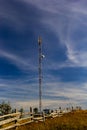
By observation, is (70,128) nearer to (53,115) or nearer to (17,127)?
(17,127)

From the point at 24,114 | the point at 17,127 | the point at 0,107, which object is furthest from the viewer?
the point at 0,107

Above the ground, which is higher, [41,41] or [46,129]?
[41,41]

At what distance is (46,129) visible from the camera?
2095 centimetres

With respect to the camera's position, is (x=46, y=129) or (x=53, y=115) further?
(x=53, y=115)

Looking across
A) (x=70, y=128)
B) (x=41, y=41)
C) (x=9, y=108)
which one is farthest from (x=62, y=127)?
(x=9, y=108)

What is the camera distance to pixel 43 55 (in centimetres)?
3788

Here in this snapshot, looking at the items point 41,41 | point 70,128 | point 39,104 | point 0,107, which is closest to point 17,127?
point 70,128

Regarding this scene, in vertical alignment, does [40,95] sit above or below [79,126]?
above

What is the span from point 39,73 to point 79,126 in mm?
17212

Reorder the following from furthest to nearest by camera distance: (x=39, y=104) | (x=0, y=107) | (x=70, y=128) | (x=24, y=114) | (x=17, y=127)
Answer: (x=0, y=107)
(x=39, y=104)
(x=24, y=114)
(x=17, y=127)
(x=70, y=128)

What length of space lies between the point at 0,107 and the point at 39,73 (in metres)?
34.7

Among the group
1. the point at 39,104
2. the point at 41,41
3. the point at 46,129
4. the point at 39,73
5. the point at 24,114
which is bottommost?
the point at 46,129

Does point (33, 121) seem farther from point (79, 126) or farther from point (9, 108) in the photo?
point (9, 108)

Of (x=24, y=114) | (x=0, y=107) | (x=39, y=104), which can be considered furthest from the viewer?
(x=0, y=107)
